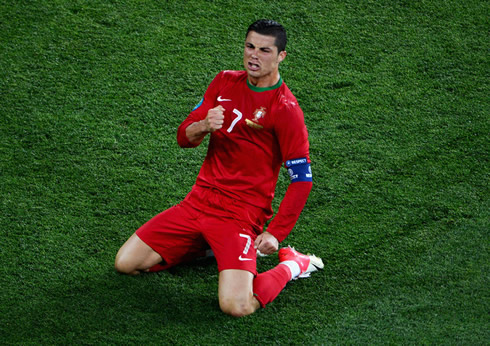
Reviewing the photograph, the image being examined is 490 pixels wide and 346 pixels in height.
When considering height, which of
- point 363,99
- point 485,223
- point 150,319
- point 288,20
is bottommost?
point 150,319

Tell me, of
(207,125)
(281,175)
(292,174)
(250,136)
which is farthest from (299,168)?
(281,175)

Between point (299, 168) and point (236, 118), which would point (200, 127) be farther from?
point (299, 168)

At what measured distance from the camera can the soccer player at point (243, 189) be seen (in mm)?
3912

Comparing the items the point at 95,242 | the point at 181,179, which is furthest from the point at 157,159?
the point at 95,242

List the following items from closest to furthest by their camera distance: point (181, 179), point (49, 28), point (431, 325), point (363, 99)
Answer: point (431, 325), point (181, 179), point (363, 99), point (49, 28)

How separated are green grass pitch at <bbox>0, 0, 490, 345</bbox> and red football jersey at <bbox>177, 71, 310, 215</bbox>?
572 mm

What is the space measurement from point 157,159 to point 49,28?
6.53ft

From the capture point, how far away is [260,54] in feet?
12.9

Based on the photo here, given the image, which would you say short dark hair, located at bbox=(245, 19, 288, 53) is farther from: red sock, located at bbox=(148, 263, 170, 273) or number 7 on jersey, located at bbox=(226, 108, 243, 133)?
red sock, located at bbox=(148, 263, 170, 273)

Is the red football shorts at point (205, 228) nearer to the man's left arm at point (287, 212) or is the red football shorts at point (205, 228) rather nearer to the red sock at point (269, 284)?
the red sock at point (269, 284)

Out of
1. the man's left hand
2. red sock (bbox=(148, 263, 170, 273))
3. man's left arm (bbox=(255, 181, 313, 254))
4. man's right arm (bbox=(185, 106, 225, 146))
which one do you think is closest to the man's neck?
man's right arm (bbox=(185, 106, 225, 146))

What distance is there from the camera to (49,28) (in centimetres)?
632

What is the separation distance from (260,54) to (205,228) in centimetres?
104

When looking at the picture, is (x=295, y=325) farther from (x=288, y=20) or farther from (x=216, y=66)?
(x=288, y=20)
